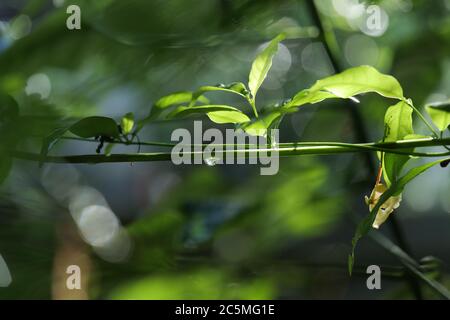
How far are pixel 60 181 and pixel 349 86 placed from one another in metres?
0.71

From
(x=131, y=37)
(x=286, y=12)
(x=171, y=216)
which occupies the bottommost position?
(x=171, y=216)

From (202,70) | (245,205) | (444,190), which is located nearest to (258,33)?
(202,70)

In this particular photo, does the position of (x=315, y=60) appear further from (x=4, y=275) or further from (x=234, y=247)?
(x=4, y=275)

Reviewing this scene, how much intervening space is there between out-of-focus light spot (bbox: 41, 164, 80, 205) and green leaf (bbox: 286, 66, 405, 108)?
63 centimetres

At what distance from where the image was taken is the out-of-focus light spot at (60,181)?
884 mm

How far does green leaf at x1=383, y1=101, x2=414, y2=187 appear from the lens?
11.7 inches

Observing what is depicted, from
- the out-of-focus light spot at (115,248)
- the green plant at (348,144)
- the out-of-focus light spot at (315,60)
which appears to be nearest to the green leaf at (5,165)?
the green plant at (348,144)

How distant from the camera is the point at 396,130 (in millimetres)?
298

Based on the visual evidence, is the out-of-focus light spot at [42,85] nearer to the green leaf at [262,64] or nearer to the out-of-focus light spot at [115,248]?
the out-of-focus light spot at [115,248]

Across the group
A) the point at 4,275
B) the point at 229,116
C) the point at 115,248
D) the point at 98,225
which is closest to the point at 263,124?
the point at 229,116

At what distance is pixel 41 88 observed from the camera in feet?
2.13

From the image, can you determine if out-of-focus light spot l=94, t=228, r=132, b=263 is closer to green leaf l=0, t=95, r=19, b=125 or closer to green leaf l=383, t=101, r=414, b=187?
green leaf l=0, t=95, r=19, b=125
